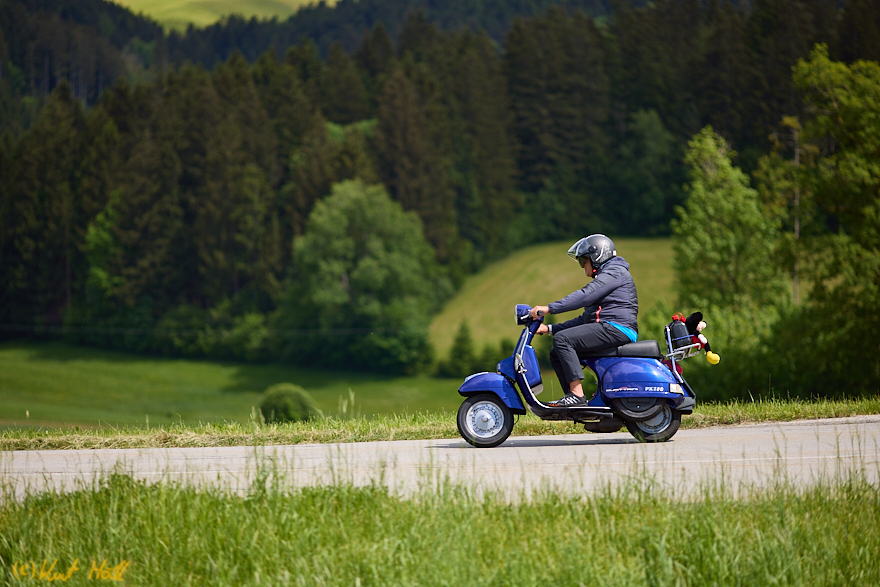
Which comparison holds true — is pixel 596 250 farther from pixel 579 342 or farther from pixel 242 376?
pixel 242 376

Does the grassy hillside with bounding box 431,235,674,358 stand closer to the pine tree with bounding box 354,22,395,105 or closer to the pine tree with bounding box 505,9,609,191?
the pine tree with bounding box 505,9,609,191

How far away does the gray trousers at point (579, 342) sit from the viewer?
891cm

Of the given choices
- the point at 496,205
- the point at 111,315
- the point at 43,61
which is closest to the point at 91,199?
the point at 111,315

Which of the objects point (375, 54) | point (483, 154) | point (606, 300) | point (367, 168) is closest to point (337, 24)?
point (375, 54)

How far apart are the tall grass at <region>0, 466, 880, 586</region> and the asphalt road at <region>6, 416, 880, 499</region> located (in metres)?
0.28

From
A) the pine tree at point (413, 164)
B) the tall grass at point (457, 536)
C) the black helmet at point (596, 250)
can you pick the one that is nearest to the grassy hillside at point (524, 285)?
the pine tree at point (413, 164)

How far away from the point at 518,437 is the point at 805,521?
4.32 metres

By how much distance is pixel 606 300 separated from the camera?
9.13 meters

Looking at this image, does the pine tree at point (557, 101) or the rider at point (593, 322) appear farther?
the pine tree at point (557, 101)

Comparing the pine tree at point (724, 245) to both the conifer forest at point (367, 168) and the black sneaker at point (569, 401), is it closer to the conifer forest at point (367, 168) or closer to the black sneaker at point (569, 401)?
the conifer forest at point (367, 168)

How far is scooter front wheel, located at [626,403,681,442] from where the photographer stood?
29.5ft

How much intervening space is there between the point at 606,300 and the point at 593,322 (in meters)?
0.25

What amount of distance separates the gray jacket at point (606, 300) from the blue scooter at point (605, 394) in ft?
0.85

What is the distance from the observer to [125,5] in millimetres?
191750
